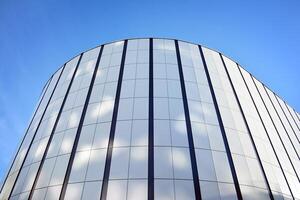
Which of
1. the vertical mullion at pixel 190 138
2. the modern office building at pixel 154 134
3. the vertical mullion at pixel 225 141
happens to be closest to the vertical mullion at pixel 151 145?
the modern office building at pixel 154 134

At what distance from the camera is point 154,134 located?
13.4 meters

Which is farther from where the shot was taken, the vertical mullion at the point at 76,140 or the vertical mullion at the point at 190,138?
the vertical mullion at the point at 76,140

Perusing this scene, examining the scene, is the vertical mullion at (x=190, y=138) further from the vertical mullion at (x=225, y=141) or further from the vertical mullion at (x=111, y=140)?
the vertical mullion at (x=111, y=140)

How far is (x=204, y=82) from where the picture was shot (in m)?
16.7

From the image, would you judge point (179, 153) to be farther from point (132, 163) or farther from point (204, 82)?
point (204, 82)

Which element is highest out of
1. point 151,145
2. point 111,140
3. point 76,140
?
point 76,140

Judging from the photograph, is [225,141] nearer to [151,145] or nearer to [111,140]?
[151,145]

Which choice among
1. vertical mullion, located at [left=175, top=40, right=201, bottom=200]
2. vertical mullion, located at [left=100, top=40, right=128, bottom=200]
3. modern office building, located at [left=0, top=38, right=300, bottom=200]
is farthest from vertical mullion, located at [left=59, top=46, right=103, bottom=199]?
vertical mullion, located at [left=175, top=40, right=201, bottom=200]

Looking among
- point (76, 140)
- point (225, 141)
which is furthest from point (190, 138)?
point (76, 140)

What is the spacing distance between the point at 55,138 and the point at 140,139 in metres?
4.63

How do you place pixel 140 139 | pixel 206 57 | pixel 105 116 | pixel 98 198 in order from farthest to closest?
1. pixel 206 57
2. pixel 105 116
3. pixel 140 139
4. pixel 98 198

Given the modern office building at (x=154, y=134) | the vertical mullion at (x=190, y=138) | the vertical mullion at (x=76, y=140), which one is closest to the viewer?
the vertical mullion at (x=190, y=138)

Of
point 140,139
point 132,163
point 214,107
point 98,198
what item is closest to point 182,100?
point 214,107

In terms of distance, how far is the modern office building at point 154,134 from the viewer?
11.9 metres
